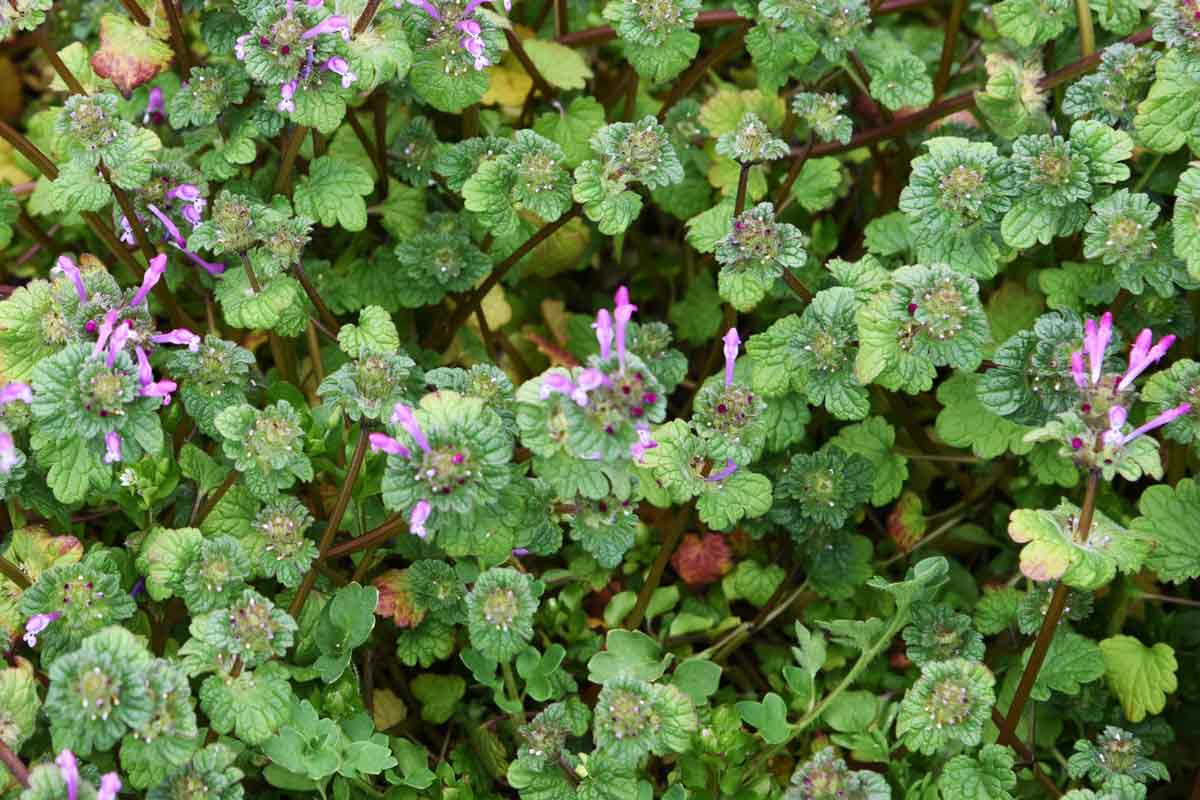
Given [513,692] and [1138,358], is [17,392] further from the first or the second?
[1138,358]

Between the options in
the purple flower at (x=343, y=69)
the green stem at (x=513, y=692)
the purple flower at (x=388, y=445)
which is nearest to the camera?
the purple flower at (x=388, y=445)

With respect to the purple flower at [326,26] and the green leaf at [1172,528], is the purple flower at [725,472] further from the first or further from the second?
the purple flower at [326,26]

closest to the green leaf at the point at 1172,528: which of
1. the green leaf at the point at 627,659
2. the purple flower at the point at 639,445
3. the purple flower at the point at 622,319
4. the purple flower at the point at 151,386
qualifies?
the green leaf at the point at 627,659

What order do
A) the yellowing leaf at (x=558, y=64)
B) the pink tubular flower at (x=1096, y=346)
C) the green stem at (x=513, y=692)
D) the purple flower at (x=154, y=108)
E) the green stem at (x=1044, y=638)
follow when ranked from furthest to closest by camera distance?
the yellowing leaf at (x=558, y=64)
the purple flower at (x=154, y=108)
the green stem at (x=513, y=692)
the green stem at (x=1044, y=638)
the pink tubular flower at (x=1096, y=346)

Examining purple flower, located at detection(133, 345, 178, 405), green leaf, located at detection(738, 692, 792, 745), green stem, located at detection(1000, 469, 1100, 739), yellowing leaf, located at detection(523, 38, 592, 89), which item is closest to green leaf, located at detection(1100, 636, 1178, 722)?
green stem, located at detection(1000, 469, 1100, 739)

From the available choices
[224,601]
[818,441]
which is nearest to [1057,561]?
[818,441]

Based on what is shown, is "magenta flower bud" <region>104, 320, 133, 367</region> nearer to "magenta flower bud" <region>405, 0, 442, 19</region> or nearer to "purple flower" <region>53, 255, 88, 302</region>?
"purple flower" <region>53, 255, 88, 302</region>

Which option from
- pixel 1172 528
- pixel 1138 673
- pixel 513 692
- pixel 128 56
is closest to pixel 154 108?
pixel 128 56
